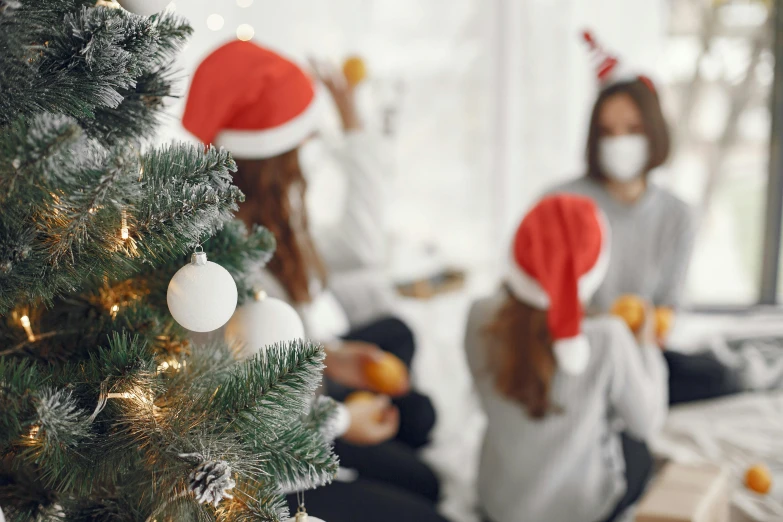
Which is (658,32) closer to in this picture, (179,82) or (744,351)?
(744,351)

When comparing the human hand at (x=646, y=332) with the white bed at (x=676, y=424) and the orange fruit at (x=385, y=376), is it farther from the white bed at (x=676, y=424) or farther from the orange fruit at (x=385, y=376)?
the orange fruit at (x=385, y=376)

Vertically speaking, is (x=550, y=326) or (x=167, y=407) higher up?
(x=167, y=407)

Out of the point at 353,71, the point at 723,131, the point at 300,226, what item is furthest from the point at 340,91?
the point at 723,131

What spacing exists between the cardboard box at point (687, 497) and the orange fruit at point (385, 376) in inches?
26.4

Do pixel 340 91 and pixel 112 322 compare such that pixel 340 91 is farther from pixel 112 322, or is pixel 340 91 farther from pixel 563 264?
pixel 112 322

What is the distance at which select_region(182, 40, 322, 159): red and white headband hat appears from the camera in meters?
1.11

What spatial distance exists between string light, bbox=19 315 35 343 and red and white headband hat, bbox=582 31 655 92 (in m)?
1.79

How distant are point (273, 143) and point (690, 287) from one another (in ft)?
9.00

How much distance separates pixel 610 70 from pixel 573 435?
1.13 meters

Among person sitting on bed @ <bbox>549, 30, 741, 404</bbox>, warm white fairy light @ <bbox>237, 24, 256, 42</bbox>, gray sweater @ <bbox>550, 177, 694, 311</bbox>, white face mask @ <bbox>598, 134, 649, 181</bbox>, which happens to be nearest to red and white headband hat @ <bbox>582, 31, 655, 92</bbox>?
person sitting on bed @ <bbox>549, 30, 741, 404</bbox>

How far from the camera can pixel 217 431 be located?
0.57 metres

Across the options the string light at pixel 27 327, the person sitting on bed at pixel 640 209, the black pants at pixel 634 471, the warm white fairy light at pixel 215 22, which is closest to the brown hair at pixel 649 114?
the person sitting on bed at pixel 640 209

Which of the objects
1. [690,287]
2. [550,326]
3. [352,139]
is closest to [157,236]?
[550,326]

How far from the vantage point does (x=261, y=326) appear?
26.4 inches
